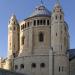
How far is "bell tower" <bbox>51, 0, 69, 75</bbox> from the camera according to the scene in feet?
210

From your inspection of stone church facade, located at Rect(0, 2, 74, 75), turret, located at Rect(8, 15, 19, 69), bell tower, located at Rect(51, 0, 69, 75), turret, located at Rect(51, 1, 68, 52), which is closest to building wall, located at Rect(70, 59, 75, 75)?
stone church facade, located at Rect(0, 2, 74, 75)

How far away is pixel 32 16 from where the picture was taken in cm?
7075

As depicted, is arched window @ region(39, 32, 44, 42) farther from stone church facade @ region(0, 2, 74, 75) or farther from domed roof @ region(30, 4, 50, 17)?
domed roof @ region(30, 4, 50, 17)

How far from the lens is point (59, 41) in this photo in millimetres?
65438

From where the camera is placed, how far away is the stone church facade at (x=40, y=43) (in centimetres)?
6502

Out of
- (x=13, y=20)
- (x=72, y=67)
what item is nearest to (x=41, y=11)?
(x=13, y=20)

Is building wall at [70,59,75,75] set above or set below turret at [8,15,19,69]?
below

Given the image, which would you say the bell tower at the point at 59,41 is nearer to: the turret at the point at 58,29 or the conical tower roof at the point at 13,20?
the turret at the point at 58,29

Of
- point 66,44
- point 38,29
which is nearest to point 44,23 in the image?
point 38,29

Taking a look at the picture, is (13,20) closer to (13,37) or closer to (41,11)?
(13,37)

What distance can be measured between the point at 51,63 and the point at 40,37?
738 centimetres

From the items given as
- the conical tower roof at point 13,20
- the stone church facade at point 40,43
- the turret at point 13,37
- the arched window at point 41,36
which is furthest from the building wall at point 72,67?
the conical tower roof at point 13,20

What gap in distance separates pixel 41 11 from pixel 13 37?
8007 millimetres

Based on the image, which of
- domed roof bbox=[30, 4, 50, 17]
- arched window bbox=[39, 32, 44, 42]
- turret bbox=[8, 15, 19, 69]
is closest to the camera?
arched window bbox=[39, 32, 44, 42]
